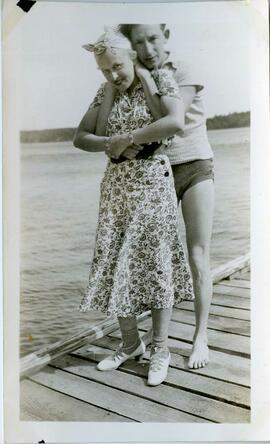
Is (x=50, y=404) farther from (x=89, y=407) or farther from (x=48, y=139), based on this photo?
(x=48, y=139)

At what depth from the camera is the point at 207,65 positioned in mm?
1005

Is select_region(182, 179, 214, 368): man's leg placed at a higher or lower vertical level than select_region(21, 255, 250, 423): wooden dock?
higher

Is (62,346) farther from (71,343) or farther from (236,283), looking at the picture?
(236,283)

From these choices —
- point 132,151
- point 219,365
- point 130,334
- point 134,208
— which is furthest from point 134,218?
point 219,365

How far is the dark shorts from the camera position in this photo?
1.00 m

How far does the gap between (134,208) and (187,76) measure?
0.96 ft

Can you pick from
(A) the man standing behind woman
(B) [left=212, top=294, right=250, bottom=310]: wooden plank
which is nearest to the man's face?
(A) the man standing behind woman

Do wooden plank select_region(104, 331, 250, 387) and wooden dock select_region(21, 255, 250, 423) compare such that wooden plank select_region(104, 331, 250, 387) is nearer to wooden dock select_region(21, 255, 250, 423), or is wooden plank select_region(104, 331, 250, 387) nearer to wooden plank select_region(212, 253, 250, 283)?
wooden dock select_region(21, 255, 250, 423)

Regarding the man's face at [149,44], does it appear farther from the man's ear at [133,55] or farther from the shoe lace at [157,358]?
the shoe lace at [157,358]

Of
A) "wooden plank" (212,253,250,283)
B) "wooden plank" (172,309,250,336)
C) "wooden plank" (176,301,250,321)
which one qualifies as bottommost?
"wooden plank" (172,309,250,336)

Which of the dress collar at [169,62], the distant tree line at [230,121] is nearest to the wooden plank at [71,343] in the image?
the distant tree line at [230,121]

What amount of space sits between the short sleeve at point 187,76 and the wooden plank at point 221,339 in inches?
19.6

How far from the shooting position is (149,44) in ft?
3.27
